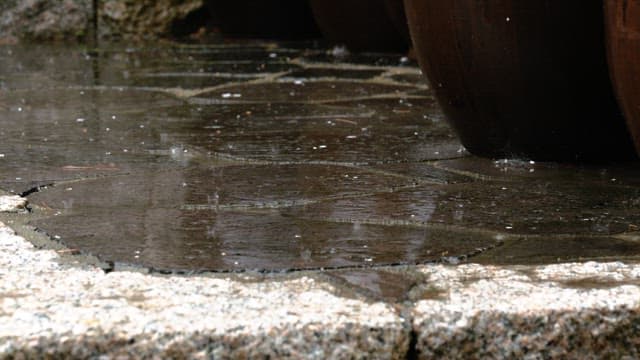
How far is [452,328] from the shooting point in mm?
1611

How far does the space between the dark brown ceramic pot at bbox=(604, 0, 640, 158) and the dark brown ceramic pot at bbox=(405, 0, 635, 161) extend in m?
0.16

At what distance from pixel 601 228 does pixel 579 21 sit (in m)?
0.61

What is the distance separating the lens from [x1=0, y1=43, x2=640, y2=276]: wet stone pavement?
2004 mm

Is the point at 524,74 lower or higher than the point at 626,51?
lower

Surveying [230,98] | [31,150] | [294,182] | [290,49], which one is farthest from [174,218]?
[290,49]

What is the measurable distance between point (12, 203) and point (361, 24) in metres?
3.85

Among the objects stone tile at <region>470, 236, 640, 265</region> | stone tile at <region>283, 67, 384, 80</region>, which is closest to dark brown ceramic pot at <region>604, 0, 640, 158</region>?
stone tile at <region>470, 236, 640, 265</region>

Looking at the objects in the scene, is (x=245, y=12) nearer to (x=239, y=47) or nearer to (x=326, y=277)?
(x=239, y=47)

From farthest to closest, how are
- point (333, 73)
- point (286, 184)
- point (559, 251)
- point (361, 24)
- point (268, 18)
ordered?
point (268, 18)
point (361, 24)
point (333, 73)
point (286, 184)
point (559, 251)

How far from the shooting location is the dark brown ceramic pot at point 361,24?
5.93 meters

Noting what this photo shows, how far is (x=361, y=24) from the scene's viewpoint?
19.8ft

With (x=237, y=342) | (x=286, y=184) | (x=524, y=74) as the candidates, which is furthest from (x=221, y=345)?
(x=524, y=74)

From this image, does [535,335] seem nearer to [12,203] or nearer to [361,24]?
[12,203]

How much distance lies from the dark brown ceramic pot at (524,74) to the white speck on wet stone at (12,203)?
1.00m
